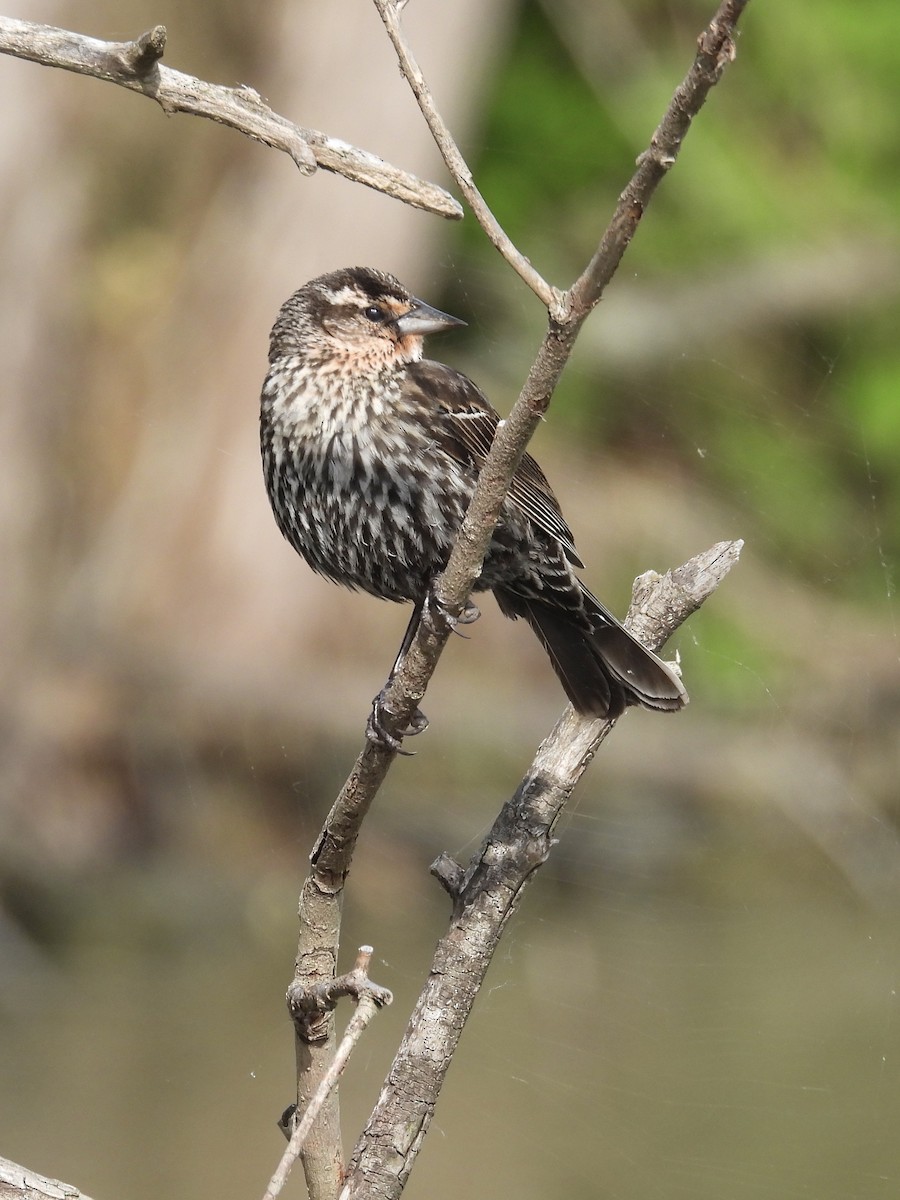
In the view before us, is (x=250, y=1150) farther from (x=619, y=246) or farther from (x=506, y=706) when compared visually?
(x=619, y=246)

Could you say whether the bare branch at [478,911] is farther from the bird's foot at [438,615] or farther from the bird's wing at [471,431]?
the bird's foot at [438,615]

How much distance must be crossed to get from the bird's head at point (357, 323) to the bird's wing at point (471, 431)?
0.07 metres

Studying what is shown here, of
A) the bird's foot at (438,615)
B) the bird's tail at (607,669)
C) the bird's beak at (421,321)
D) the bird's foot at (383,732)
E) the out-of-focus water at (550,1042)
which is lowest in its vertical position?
the out-of-focus water at (550,1042)

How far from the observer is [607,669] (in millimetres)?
2873

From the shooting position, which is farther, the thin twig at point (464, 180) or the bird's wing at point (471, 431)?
the bird's wing at point (471, 431)

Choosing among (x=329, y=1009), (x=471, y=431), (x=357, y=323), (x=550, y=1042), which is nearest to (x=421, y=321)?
(x=357, y=323)

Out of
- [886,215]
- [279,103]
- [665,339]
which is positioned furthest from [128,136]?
[886,215]

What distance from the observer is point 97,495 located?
23.9 feet

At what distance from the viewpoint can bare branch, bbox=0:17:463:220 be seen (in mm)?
1827

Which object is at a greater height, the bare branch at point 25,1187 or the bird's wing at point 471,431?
the bird's wing at point 471,431

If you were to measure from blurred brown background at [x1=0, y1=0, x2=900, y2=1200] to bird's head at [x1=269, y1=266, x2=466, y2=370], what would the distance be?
3.22m

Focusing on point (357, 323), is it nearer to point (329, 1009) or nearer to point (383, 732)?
point (383, 732)

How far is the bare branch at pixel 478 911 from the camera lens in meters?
2.29

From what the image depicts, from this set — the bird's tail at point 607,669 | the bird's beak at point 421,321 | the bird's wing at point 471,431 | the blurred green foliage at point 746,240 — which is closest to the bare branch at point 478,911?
the bird's tail at point 607,669
